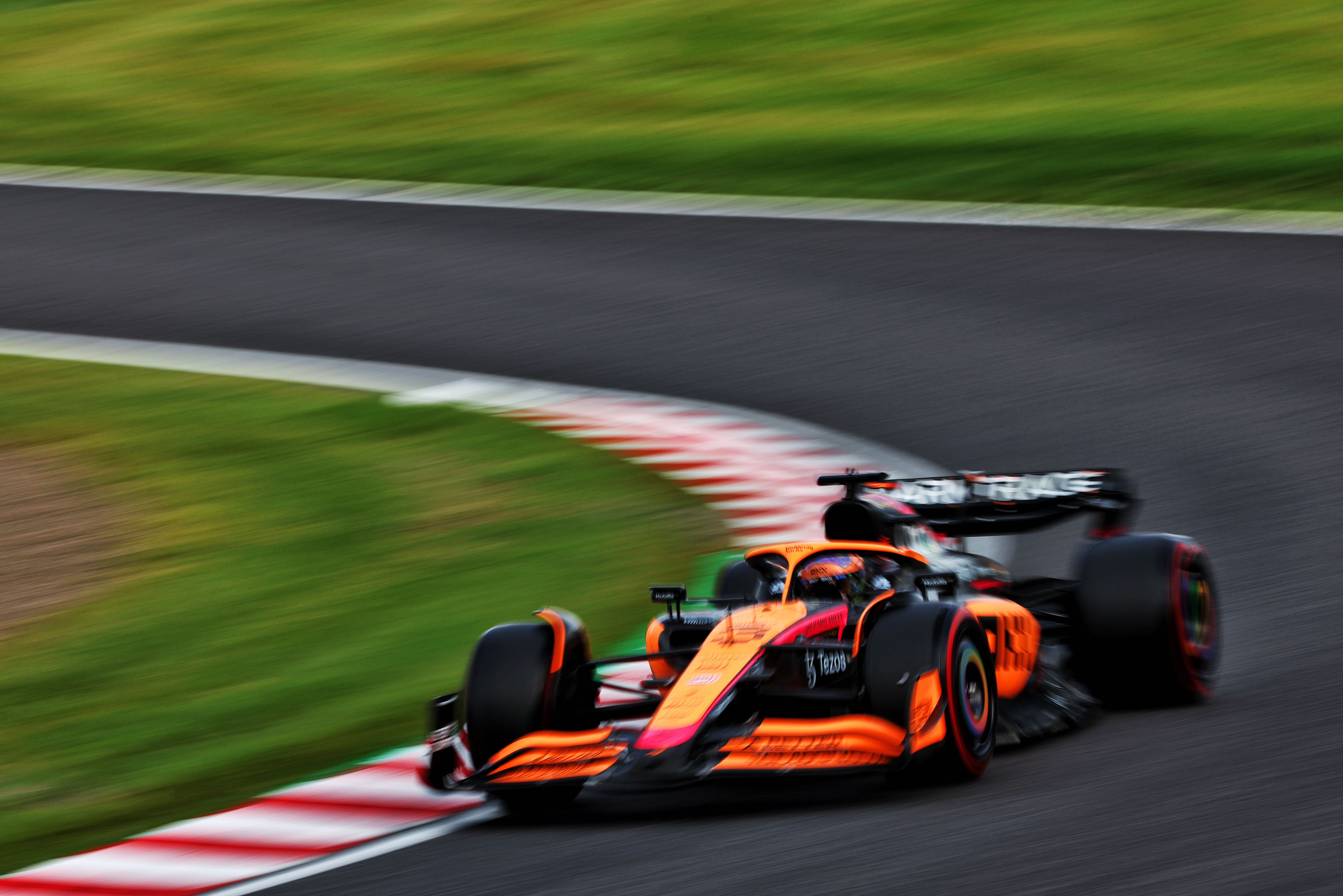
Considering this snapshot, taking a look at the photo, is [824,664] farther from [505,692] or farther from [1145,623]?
[1145,623]

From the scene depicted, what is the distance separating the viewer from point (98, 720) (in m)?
6.91

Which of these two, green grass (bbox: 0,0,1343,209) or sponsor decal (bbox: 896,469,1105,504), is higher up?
green grass (bbox: 0,0,1343,209)

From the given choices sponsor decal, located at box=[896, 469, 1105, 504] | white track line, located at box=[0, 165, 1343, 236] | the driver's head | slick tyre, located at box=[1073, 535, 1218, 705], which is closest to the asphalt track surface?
slick tyre, located at box=[1073, 535, 1218, 705]

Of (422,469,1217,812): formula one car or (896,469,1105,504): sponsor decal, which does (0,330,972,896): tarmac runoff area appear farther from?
(896,469,1105,504): sponsor decal

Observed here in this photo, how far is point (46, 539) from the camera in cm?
908

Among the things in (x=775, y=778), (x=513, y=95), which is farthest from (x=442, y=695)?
(x=513, y=95)

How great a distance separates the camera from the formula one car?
17.5 ft

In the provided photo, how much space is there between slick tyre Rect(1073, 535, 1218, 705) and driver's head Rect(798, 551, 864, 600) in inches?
41.2

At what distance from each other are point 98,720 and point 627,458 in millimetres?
4235

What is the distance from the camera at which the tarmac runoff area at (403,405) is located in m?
5.56

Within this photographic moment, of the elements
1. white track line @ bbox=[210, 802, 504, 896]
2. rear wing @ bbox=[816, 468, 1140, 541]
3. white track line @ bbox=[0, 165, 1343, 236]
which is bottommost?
white track line @ bbox=[210, 802, 504, 896]

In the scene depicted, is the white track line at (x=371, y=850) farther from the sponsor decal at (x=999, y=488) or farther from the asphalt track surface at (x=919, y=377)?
the sponsor decal at (x=999, y=488)

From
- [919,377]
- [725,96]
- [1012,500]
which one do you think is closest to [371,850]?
[1012,500]

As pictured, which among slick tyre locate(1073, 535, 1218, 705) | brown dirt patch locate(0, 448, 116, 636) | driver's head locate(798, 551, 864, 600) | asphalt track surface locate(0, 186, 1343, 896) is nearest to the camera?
asphalt track surface locate(0, 186, 1343, 896)
